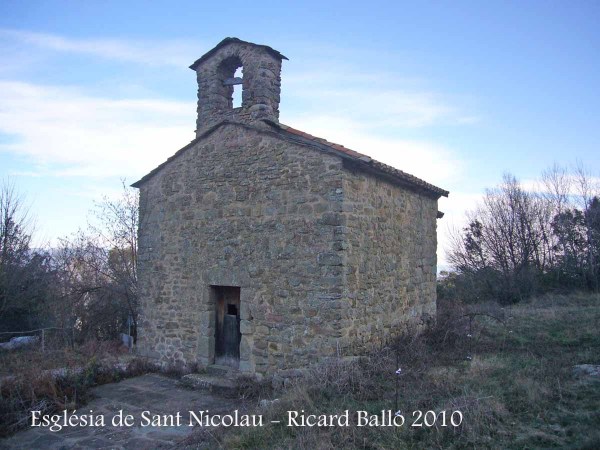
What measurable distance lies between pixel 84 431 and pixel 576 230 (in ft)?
74.1

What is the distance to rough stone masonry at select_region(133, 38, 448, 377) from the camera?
289 inches

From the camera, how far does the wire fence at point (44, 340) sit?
473 inches

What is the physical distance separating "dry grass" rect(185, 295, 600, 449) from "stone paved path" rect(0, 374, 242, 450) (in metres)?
0.74

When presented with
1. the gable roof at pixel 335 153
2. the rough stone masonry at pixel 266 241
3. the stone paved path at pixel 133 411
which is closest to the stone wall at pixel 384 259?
the rough stone masonry at pixel 266 241

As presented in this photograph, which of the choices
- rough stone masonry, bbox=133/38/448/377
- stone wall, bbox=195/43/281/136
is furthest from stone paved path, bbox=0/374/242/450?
stone wall, bbox=195/43/281/136

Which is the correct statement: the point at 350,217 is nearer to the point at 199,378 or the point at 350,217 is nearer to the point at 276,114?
the point at 276,114

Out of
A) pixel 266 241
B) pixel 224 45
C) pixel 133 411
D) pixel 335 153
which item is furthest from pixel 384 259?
pixel 224 45

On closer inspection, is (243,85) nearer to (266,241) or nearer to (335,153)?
(335,153)

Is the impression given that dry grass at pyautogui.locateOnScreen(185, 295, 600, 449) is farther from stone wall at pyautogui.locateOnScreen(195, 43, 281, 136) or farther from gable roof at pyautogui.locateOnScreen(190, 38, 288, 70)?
gable roof at pyautogui.locateOnScreen(190, 38, 288, 70)

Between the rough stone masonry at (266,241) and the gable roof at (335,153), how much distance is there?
29mm

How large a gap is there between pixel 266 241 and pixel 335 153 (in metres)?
2.02

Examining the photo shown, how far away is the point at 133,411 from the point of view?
7.03m

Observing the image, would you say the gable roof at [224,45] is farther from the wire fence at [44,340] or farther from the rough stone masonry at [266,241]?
the wire fence at [44,340]

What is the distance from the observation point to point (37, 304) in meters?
14.2
